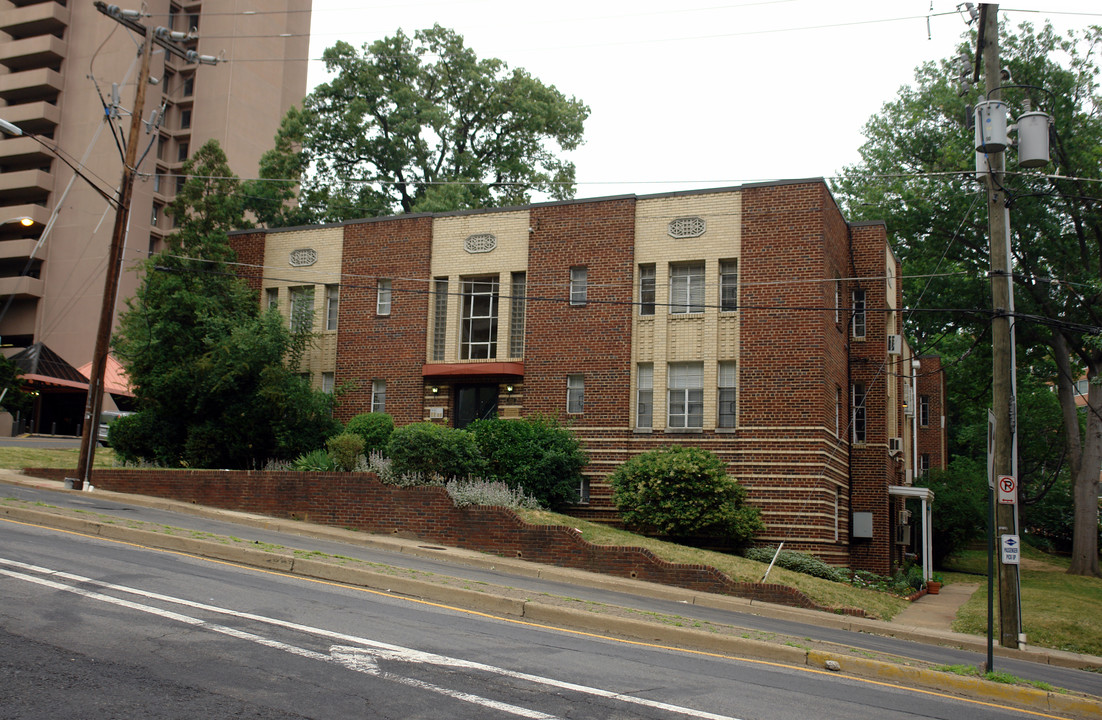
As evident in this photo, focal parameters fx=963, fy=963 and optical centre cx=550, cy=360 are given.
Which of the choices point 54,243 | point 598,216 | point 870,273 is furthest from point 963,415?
point 54,243

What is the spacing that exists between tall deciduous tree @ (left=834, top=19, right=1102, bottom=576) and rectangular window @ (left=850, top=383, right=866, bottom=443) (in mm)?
4805

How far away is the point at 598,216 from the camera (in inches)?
1045

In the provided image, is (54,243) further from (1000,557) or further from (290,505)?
(1000,557)

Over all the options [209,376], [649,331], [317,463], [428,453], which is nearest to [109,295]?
[209,376]

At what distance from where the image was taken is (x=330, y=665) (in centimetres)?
787

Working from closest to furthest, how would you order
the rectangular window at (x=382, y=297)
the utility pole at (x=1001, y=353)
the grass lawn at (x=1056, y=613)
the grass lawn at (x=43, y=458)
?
1. the utility pole at (x=1001, y=353)
2. the grass lawn at (x=1056, y=613)
3. the grass lawn at (x=43, y=458)
4. the rectangular window at (x=382, y=297)

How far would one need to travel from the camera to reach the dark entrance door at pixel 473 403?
2725 cm

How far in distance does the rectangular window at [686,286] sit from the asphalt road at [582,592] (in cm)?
955

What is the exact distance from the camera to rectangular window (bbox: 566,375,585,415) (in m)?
26.1

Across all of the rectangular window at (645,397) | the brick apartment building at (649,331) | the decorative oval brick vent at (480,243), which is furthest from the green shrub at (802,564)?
the decorative oval brick vent at (480,243)

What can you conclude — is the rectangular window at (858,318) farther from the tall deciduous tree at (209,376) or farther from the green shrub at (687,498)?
the tall deciduous tree at (209,376)

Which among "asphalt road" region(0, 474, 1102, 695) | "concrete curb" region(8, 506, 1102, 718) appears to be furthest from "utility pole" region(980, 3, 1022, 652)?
"concrete curb" region(8, 506, 1102, 718)

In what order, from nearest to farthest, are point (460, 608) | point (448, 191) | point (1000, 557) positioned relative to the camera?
point (460, 608) < point (1000, 557) < point (448, 191)

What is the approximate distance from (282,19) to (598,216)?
4797cm
